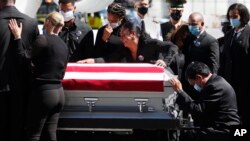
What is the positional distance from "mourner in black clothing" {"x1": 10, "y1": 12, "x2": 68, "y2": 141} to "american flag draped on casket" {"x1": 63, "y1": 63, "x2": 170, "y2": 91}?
0.17 metres

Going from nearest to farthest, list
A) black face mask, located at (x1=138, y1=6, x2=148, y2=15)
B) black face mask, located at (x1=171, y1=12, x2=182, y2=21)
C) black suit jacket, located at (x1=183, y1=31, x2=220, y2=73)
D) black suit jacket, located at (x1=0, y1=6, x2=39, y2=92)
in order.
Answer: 1. black suit jacket, located at (x1=0, y1=6, x2=39, y2=92)
2. black suit jacket, located at (x1=183, y1=31, x2=220, y2=73)
3. black face mask, located at (x1=138, y1=6, x2=148, y2=15)
4. black face mask, located at (x1=171, y1=12, x2=182, y2=21)

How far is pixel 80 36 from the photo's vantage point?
16.8 feet

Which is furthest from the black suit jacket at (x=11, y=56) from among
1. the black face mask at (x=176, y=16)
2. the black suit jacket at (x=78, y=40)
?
the black face mask at (x=176, y=16)

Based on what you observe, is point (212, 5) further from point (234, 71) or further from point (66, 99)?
point (66, 99)

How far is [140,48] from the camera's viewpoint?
468cm

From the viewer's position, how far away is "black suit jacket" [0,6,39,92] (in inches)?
156

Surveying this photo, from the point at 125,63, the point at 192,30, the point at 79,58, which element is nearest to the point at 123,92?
the point at 125,63

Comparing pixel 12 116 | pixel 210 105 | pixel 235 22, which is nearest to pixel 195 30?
pixel 235 22

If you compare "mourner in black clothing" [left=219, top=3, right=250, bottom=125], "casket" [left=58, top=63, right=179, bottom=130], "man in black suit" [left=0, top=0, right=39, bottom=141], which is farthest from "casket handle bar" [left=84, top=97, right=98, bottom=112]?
"mourner in black clothing" [left=219, top=3, right=250, bottom=125]

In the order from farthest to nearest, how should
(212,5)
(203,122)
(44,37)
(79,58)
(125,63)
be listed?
(212,5), (79,58), (125,63), (203,122), (44,37)

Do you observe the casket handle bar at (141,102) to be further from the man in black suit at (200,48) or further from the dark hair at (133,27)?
the man in black suit at (200,48)

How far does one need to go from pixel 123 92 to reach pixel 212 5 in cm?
756

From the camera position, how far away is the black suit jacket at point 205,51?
5324 mm

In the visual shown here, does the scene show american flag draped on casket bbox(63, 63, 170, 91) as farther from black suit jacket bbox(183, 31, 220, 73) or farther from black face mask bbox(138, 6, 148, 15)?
black face mask bbox(138, 6, 148, 15)
